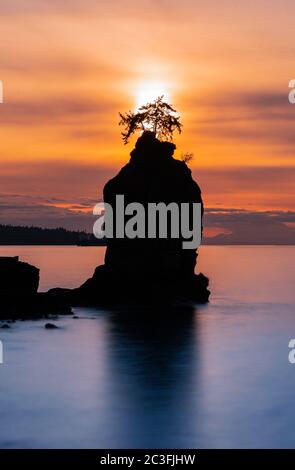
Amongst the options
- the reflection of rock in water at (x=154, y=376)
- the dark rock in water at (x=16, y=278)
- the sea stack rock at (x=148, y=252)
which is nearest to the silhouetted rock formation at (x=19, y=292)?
the dark rock in water at (x=16, y=278)

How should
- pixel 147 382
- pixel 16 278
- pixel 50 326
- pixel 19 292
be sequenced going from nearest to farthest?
1. pixel 147 382
2. pixel 50 326
3. pixel 19 292
4. pixel 16 278

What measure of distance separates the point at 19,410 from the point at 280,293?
86518 mm

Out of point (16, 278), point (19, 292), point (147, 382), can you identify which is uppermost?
point (16, 278)

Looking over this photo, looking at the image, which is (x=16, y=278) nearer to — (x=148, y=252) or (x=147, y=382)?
(x=148, y=252)

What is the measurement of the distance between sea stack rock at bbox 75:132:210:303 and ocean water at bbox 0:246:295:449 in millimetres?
3998

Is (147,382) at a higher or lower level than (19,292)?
lower

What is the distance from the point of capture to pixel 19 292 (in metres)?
66.9

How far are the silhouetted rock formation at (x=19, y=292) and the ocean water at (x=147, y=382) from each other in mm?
2382

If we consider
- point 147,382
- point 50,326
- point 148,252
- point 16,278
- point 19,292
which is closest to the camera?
point 147,382

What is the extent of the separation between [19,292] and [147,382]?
27.1 meters

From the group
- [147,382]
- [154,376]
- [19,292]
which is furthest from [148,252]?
[147,382]

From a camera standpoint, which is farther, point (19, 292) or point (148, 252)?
point (148, 252)

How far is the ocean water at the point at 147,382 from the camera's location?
32094 mm

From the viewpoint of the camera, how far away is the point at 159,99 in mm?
73938
